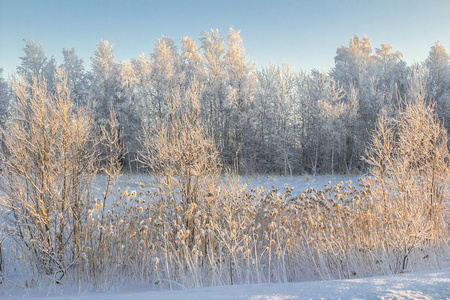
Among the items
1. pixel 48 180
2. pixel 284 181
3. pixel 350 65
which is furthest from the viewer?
pixel 350 65

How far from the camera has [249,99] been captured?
22203mm

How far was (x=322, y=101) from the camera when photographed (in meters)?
21.4

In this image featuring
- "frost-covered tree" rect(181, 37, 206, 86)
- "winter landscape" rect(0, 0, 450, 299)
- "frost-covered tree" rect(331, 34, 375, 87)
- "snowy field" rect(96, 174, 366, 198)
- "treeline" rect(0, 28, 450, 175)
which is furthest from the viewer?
"frost-covered tree" rect(331, 34, 375, 87)

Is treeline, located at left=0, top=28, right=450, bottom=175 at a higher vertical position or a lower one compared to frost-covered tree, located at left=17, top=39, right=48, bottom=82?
lower

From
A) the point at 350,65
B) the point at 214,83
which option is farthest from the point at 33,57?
the point at 350,65

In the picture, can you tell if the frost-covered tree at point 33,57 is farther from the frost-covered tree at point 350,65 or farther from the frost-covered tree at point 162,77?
the frost-covered tree at point 350,65

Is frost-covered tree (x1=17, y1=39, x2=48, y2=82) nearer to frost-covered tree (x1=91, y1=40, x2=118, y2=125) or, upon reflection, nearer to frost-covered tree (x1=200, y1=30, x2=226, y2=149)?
frost-covered tree (x1=91, y1=40, x2=118, y2=125)

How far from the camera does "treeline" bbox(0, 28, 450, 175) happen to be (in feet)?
70.8

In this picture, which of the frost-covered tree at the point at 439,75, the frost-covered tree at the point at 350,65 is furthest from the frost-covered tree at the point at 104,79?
the frost-covered tree at the point at 439,75

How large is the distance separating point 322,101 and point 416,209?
17.5m

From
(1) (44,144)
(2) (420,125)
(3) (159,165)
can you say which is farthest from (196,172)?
(2) (420,125)

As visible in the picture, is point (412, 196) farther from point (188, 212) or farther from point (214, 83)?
point (214, 83)

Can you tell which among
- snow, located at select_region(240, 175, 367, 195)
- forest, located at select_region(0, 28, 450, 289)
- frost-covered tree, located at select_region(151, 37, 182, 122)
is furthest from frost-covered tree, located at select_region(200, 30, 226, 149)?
forest, located at select_region(0, 28, 450, 289)

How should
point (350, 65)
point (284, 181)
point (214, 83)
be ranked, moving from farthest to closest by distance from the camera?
1. point (350, 65)
2. point (214, 83)
3. point (284, 181)
